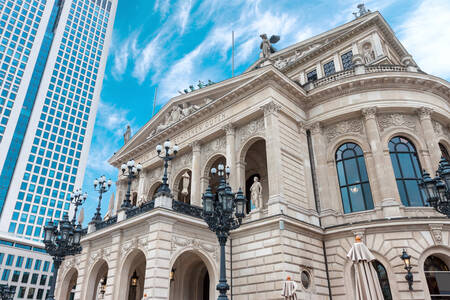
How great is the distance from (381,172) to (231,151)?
989cm

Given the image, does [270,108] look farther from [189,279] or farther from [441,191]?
[189,279]

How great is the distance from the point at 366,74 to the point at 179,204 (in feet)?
50.2

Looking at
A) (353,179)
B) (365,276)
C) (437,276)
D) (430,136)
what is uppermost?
(430,136)

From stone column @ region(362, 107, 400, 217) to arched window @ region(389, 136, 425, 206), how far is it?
3.33 feet

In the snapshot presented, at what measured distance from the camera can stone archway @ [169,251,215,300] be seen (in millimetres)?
22266

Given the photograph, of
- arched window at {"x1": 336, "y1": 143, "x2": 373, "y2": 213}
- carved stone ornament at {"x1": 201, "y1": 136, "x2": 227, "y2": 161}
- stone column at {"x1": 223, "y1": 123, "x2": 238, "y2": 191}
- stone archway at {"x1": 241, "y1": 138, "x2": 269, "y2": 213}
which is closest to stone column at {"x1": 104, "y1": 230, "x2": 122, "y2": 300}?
stone column at {"x1": 223, "y1": 123, "x2": 238, "y2": 191}

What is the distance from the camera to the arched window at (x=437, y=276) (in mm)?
18203

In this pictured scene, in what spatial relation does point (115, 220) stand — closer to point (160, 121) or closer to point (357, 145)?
point (160, 121)

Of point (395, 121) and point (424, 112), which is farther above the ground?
point (424, 112)

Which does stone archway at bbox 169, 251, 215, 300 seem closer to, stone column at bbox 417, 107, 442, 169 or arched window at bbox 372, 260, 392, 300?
arched window at bbox 372, 260, 392, 300

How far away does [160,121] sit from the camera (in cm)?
3269

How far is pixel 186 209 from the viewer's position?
19.8m

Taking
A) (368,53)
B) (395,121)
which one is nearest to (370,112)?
(395,121)

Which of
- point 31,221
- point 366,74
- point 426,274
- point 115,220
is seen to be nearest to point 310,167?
point 366,74
